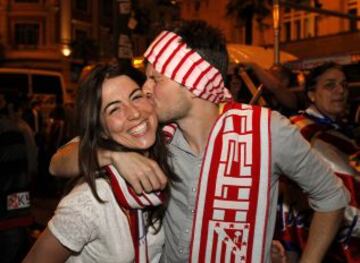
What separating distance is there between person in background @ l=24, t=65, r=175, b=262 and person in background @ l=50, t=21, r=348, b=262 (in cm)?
8

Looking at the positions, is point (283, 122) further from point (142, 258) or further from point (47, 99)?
Result: point (47, 99)

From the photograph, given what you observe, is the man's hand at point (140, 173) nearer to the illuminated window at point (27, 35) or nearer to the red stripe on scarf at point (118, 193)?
the red stripe on scarf at point (118, 193)

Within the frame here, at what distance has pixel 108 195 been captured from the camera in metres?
2.34

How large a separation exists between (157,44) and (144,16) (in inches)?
275

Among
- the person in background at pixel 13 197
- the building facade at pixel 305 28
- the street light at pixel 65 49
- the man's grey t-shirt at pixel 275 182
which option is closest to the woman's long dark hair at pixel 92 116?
the man's grey t-shirt at pixel 275 182

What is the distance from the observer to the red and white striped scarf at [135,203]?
91.4 inches

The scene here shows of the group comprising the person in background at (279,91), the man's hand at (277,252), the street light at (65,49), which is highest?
the street light at (65,49)

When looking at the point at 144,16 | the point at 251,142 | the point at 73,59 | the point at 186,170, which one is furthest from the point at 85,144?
the point at 73,59

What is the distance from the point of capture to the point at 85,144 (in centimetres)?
249

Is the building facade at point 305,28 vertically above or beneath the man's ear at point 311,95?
above

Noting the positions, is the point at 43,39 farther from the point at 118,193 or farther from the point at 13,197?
the point at 118,193

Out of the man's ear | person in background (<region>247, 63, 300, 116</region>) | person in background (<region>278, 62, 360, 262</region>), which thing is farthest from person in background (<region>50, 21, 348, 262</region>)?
person in background (<region>247, 63, 300, 116</region>)

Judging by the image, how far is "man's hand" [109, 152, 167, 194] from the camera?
2.31m

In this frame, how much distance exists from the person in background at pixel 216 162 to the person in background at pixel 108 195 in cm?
8
